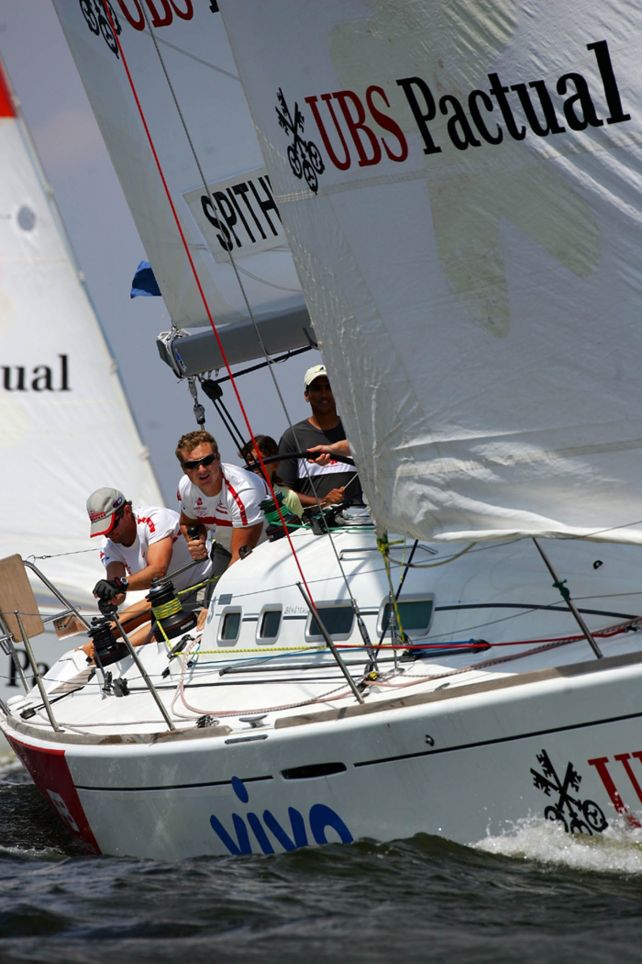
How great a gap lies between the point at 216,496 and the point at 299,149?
2374 millimetres

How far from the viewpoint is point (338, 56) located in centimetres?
537

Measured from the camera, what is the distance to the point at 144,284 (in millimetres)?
10516

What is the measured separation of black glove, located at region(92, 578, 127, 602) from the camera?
7.26 m

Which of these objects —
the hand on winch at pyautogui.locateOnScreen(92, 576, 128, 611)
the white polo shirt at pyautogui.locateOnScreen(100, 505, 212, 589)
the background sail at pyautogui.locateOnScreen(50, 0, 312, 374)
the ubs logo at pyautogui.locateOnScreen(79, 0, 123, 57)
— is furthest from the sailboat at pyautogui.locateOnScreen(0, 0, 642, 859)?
the ubs logo at pyautogui.locateOnScreen(79, 0, 123, 57)

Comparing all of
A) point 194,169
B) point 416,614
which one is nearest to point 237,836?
point 416,614

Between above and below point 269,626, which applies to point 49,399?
above

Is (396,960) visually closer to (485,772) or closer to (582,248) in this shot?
(485,772)

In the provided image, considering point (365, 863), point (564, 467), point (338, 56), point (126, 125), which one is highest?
point (126, 125)

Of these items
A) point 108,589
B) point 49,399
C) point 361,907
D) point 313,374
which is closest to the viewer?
point 361,907

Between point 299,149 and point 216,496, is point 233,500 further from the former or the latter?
point 299,149

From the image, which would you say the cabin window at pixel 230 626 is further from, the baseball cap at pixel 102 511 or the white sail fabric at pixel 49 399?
the white sail fabric at pixel 49 399

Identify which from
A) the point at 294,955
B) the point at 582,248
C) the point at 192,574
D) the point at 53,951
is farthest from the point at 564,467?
the point at 192,574

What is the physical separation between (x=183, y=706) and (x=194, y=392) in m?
2.90

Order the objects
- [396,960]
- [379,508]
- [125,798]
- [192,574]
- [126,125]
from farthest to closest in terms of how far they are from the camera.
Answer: [126,125]
[192,574]
[125,798]
[379,508]
[396,960]
